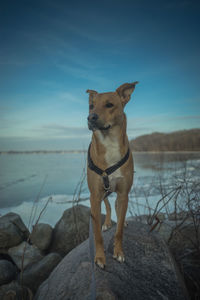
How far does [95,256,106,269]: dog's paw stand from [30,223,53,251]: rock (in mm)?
2944

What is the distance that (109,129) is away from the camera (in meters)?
2.35

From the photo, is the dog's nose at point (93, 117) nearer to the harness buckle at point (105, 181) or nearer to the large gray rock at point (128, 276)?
the harness buckle at point (105, 181)

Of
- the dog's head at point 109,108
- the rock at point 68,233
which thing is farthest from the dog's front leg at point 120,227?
the rock at point 68,233

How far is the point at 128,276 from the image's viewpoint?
2.19 meters

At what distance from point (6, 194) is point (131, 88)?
949cm

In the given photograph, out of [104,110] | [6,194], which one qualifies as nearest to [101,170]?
[104,110]

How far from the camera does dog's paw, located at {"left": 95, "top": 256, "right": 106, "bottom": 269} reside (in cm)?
227

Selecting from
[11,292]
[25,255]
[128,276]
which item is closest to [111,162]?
[128,276]

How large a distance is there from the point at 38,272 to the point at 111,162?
2981 mm

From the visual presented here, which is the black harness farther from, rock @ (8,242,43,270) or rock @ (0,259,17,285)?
rock @ (8,242,43,270)

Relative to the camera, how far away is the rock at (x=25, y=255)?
4.18 metres

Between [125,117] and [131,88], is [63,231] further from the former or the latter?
[131,88]

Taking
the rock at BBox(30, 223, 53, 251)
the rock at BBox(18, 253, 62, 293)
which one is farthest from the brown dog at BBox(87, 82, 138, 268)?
the rock at BBox(30, 223, 53, 251)

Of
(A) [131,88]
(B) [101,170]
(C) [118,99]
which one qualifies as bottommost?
(B) [101,170]
